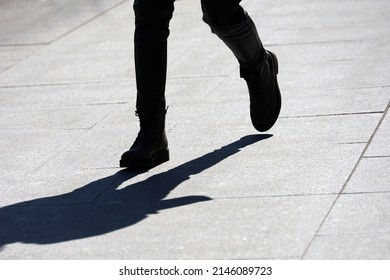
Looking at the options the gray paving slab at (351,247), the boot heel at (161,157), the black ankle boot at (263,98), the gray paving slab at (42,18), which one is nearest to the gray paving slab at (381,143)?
the black ankle boot at (263,98)

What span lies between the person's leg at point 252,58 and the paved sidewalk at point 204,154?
14 centimetres

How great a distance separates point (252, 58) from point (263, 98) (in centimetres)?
23

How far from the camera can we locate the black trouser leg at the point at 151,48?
17.6 feet

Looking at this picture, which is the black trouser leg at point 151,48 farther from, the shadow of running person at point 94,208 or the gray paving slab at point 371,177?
the gray paving slab at point 371,177

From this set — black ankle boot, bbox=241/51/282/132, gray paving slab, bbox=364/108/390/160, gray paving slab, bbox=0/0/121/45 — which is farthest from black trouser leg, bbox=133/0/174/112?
gray paving slab, bbox=0/0/121/45

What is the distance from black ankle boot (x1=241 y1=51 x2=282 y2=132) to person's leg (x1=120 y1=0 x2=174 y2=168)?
578 millimetres

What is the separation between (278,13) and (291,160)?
15.8ft

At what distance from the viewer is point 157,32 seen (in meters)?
5.42

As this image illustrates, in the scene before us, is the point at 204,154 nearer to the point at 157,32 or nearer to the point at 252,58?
the point at 252,58

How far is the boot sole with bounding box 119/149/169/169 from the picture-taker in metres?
5.43

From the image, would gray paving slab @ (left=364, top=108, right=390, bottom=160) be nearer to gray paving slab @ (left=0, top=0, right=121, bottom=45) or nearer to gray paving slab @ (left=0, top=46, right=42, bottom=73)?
gray paving slab @ (left=0, top=46, right=42, bottom=73)

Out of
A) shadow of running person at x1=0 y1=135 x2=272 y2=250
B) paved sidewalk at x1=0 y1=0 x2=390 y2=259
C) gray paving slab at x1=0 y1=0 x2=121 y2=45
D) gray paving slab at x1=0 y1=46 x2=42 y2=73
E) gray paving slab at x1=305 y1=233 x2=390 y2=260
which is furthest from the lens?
gray paving slab at x1=0 y1=0 x2=121 y2=45

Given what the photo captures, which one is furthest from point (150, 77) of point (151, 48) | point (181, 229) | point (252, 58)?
point (181, 229)
